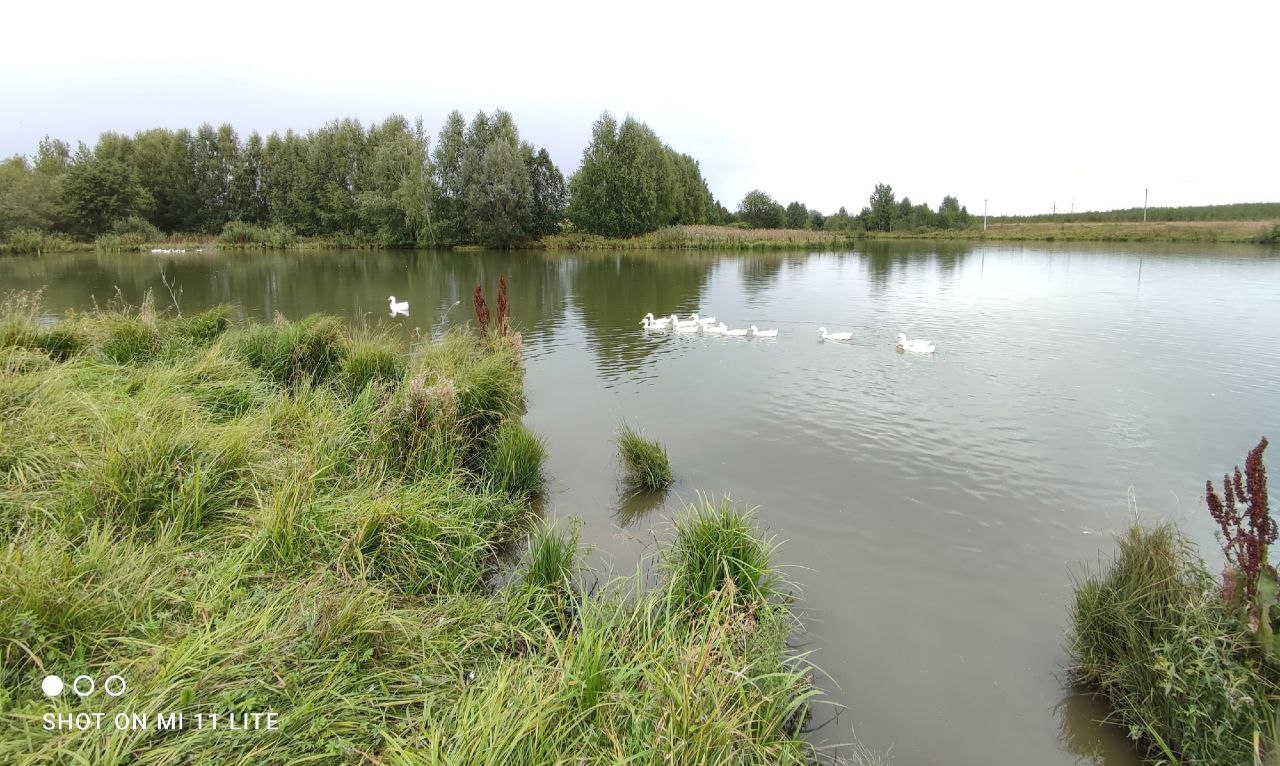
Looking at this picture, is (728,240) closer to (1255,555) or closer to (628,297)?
(628,297)

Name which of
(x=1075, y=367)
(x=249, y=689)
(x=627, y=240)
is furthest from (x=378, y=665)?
(x=627, y=240)

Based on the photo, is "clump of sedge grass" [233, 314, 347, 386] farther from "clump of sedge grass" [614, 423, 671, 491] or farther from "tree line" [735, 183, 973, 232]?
"tree line" [735, 183, 973, 232]

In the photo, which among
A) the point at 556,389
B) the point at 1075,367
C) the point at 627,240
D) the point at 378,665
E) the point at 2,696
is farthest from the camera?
the point at 627,240

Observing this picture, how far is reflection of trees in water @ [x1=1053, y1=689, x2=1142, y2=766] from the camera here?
3.47 metres

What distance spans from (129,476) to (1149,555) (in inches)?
263

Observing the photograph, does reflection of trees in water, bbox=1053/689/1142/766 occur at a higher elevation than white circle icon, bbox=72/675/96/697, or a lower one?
lower

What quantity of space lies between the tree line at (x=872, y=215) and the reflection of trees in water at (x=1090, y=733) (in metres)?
79.9

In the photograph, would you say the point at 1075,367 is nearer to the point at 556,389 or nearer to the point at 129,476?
the point at 556,389

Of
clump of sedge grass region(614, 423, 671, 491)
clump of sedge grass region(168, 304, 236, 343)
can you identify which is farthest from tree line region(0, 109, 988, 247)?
clump of sedge grass region(614, 423, 671, 491)

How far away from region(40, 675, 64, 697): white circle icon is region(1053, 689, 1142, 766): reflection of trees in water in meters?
5.03

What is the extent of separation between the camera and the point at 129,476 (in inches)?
163

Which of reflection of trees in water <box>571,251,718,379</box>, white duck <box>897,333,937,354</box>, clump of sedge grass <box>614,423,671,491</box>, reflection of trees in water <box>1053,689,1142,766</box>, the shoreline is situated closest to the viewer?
reflection of trees in water <box>1053,689,1142,766</box>

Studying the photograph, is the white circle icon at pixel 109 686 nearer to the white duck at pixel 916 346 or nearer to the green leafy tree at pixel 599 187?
the white duck at pixel 916 346

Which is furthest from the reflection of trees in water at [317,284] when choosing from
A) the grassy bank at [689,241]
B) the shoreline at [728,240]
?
the grassy bank at [689,241]
